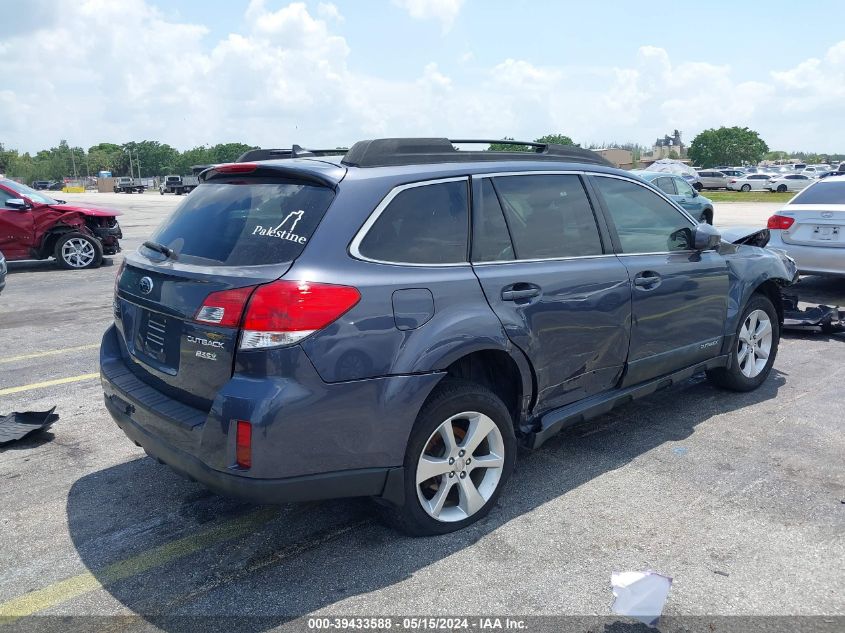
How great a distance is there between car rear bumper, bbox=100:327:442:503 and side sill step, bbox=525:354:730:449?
0.91 metres

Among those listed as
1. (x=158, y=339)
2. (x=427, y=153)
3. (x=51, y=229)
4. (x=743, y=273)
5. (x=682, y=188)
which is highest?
(x=427, y=153)

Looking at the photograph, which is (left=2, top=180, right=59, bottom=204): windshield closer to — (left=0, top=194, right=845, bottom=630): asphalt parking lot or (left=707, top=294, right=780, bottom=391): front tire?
(left=0, top=194, right=845, bottom=630): asphalt parking lot

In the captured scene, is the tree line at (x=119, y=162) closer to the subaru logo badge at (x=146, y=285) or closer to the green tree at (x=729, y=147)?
the green tree at (x=729, y=147)

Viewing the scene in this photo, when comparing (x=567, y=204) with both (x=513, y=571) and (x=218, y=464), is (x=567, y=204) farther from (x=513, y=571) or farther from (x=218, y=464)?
(x=218, y=464)

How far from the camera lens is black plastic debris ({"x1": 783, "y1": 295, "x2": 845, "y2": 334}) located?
7281 millimetres

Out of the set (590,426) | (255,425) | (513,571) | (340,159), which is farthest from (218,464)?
(590,426)

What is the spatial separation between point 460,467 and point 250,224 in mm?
1468

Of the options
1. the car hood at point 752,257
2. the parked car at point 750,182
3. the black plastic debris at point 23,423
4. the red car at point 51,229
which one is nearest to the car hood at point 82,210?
the red car at point 51,229

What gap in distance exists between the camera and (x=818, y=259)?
29.7 ft

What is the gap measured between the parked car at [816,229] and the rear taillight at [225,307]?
27.1ft

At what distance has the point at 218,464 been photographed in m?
2.96

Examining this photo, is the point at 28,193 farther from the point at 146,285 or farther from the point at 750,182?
the point at 750,182

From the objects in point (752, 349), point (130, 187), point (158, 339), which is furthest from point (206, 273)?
point (130, 187)

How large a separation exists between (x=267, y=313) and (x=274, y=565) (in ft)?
3.74
